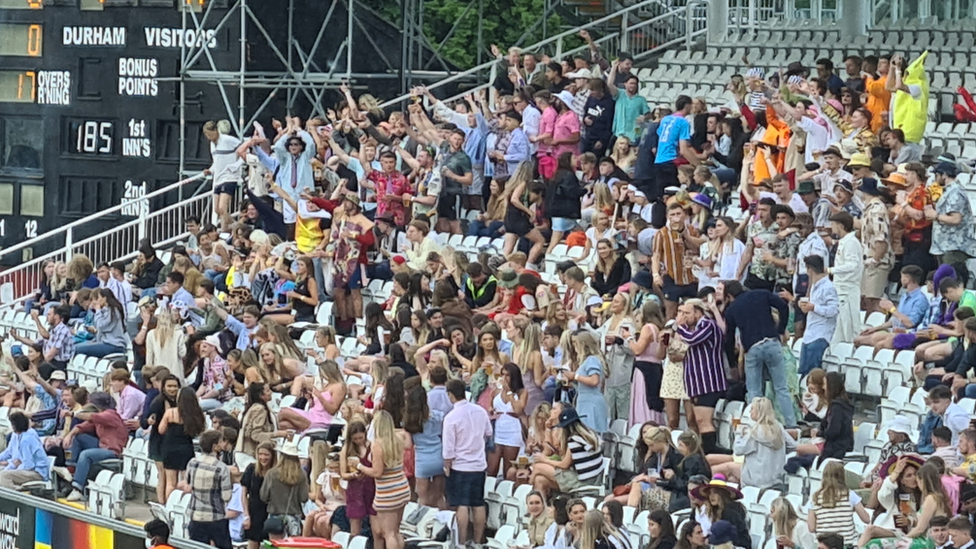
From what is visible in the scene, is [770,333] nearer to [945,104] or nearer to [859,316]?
[859,316]

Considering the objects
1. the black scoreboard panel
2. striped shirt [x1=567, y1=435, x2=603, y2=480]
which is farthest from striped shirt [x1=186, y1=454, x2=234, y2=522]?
the black scoreboard panel

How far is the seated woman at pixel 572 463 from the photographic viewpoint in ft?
50.9

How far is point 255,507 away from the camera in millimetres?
16016

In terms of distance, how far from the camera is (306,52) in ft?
85.1

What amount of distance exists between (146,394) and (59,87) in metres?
7.23

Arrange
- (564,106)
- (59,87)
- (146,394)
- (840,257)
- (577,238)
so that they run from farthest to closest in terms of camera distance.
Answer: (59,87), (564,106), (577,238), (146,394), (840,257)

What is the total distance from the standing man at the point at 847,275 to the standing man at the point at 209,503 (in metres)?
4.65

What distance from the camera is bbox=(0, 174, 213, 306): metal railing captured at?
24.8 m

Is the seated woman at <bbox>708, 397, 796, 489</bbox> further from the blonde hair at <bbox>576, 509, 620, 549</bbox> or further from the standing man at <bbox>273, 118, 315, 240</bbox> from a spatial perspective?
the standing man at <bbox>273, 118, 315, 240</bbox>

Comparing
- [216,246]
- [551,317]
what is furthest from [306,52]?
[551,317]

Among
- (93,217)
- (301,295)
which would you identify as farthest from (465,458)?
(93,217)

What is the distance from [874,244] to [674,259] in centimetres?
157

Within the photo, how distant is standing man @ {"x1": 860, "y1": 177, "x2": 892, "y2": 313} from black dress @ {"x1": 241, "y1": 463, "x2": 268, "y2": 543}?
493cm

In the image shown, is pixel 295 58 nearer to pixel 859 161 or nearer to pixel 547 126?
pixel 547 126
